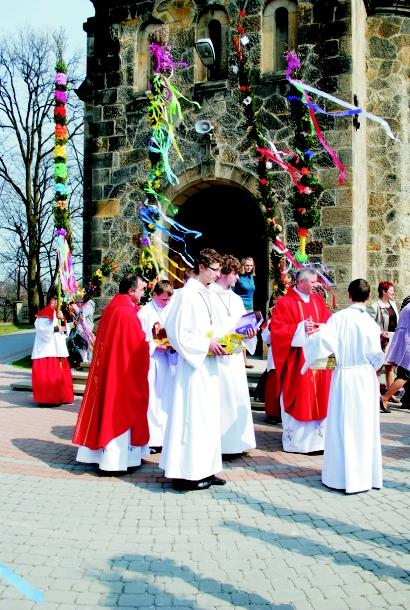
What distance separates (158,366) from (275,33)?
7.93 metres

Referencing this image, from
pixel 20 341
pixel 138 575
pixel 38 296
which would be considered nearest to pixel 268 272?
pixel 138 575

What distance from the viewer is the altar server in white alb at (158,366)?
6.88 m

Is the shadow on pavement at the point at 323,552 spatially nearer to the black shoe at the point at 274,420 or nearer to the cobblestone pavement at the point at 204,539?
the cobblestone pavement at the point at 204,539

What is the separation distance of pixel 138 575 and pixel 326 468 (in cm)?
235

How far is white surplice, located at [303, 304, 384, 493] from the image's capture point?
17.6ft

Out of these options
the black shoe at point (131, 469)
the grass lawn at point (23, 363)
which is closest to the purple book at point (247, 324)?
the black shoe at point (131, 469)

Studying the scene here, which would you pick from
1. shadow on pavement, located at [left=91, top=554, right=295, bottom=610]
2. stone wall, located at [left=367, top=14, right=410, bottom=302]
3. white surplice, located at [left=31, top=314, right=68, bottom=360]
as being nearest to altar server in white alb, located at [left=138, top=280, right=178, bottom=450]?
shadow on pavement, located at [left=91, top=554, right=295, bottom=610]

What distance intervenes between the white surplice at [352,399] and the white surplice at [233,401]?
110 cm

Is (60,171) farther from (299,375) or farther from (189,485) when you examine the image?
(189,485)

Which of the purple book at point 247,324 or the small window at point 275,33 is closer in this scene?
the purple book at point 247,324

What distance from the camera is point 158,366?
7.13 metres

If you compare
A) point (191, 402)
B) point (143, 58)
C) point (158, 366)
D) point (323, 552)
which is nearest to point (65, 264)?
point (158, 366)

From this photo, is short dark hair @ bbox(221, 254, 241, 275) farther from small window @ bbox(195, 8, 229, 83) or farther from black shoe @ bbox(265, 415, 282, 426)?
small window @ bbox(195, 8, 229, 83)

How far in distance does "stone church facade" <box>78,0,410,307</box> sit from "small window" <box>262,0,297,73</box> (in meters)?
0.02
